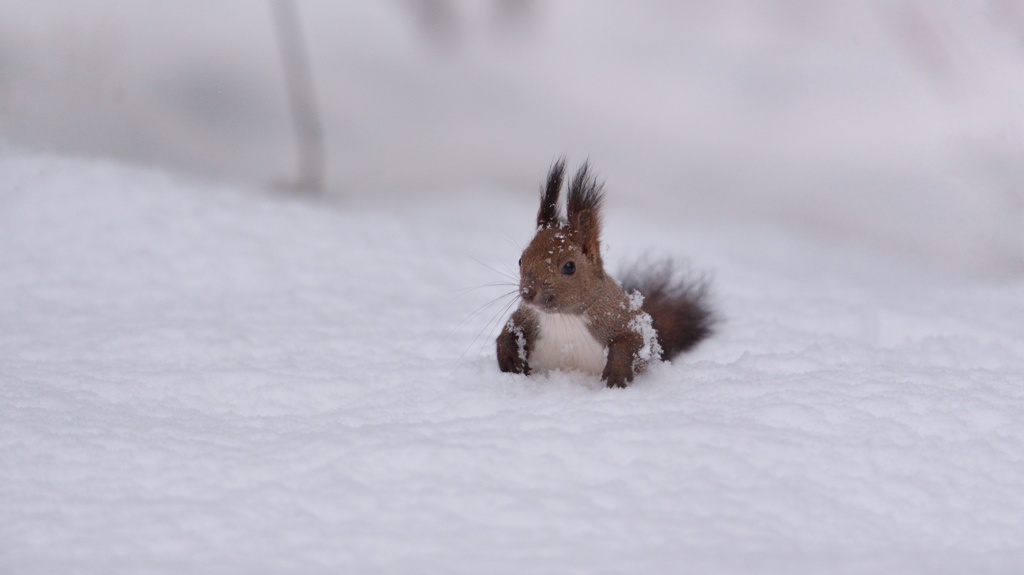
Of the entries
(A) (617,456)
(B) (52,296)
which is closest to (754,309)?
(A) (617,456)

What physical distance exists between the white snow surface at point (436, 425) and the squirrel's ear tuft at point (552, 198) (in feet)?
0.90

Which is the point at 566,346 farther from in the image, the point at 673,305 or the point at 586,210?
the point at 673,305

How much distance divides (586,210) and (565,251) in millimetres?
97

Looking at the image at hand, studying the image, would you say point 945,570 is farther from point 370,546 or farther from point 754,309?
point 754,309

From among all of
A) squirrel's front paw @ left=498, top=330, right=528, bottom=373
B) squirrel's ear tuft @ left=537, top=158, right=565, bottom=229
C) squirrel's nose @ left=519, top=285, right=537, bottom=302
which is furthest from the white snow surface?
squirrel's ear tuft @ left=537, top=158, right=565, bottom=229

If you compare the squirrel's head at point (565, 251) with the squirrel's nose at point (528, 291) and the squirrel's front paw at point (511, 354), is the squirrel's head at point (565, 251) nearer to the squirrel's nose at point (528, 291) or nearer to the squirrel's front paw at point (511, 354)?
the squirrel's nose at point (528, 291)

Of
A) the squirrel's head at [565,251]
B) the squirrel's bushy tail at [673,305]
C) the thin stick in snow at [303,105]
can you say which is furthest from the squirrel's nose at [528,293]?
the thin stick in snow at [303,105]

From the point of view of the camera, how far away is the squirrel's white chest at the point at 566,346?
1566 millimetres

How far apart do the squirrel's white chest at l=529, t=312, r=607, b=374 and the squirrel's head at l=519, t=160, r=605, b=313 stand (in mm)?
33

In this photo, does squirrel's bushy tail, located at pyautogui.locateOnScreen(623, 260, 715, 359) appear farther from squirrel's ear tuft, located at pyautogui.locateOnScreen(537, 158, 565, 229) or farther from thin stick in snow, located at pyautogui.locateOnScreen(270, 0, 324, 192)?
thin stick in snow, located at pyautogui.locateOnScreen(270, 0, 324, 192)

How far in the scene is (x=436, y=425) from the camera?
1370 mm

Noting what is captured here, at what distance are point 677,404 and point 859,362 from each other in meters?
0.54

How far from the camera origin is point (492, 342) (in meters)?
2.00

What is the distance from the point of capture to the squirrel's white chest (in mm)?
1566
